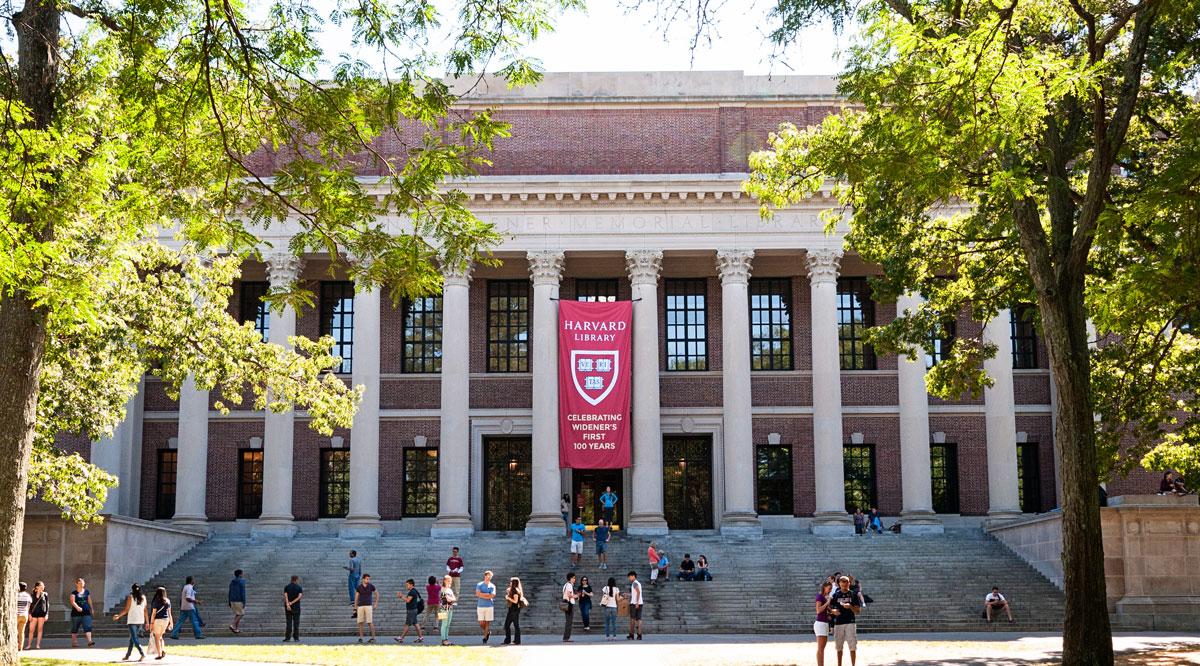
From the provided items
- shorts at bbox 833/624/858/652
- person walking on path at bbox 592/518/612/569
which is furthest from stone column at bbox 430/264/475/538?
shorts at bbox 833/624/858/652

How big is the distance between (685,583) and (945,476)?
13.7m

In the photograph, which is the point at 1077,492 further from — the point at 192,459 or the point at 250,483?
the point at 250,483

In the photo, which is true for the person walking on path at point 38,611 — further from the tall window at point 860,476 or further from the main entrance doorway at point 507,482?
the tall window at point 860,476

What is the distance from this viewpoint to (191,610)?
92.0 feet

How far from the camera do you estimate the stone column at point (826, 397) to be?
39.2 meters

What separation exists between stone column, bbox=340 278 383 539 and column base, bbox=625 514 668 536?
25.9ft

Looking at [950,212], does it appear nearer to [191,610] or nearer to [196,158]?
[191,610]

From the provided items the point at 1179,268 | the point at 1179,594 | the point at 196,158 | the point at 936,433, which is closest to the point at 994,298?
the point at 1179,268

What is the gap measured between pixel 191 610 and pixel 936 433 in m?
25.4

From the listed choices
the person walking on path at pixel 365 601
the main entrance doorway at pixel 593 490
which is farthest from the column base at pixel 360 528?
the person walking on path at pixel 365 601

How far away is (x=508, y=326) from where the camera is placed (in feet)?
143

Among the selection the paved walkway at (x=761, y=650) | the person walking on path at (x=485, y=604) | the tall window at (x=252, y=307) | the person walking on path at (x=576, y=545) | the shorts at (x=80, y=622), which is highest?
the tall window at (x=252, y=307)

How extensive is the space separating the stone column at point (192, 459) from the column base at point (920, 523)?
21.6 m

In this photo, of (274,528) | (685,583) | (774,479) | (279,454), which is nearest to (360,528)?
(274,528)
